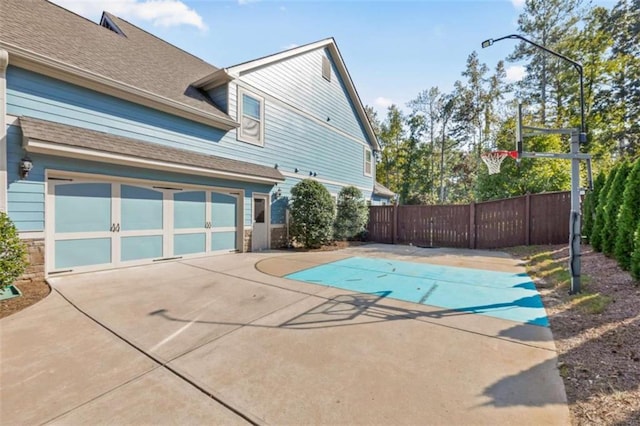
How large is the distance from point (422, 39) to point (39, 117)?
10631 mm

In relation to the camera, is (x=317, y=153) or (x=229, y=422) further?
(x=317, y=153)

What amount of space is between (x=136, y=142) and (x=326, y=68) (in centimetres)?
964

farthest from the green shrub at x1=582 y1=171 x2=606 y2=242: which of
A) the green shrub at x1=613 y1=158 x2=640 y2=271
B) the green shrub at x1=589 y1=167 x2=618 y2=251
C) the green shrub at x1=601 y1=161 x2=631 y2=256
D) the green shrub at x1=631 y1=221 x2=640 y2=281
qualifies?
the green shrub at x1=631 y1=221 x2=640 y2=281

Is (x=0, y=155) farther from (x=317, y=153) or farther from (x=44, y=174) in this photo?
(x=317, y=153)

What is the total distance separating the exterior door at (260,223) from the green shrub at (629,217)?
9.02m

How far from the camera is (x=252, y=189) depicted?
9.63m

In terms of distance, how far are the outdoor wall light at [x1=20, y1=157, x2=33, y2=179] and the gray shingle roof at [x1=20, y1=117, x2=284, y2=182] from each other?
470mm

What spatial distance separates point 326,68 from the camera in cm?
1334

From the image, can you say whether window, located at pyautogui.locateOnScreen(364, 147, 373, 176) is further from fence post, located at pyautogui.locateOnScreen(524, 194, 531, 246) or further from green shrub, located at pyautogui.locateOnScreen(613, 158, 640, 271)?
green shrub, located at pyautogui.locateOnScreen(613, 158, 640, 271)

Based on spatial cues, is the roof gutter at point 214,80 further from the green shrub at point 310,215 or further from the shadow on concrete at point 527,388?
the shadow on concrete at point 527,388

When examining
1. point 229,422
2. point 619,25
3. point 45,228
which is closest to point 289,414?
point 229,422

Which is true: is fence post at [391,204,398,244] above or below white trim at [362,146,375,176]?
below

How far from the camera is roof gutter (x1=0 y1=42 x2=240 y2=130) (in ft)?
16.7

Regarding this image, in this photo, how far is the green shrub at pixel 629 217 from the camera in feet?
15.8
